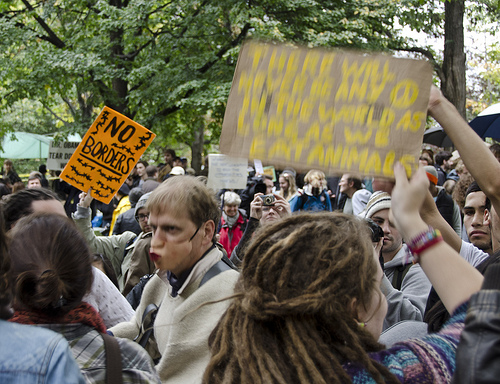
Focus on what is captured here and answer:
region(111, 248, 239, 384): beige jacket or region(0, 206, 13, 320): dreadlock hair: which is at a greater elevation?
region(0, 206, 13, 320): dreadlock hair

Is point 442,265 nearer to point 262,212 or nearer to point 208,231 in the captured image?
point 208,231

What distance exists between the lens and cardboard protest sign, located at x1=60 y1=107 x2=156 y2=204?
4.87 m

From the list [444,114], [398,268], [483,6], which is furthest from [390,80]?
[483,6]

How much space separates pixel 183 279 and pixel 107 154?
8.62 feet

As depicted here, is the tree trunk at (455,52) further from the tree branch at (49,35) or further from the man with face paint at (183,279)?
the man with face paint at (183,279)

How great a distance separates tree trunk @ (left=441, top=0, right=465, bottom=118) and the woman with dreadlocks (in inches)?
609

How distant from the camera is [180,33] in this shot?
13.8m

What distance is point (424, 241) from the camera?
4.99 feet

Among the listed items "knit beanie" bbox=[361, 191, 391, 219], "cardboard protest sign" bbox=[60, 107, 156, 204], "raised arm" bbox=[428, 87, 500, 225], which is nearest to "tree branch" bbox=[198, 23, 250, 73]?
"cardboard protest sign" bbox=[60, 107, 156, 204]

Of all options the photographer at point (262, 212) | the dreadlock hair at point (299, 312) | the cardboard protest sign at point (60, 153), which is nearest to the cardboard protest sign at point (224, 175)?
the photographer at point (262, 212)

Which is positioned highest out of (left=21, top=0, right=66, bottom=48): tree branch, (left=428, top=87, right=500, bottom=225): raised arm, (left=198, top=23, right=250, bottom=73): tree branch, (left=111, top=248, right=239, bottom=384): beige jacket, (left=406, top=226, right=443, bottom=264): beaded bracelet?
(left=21, top=0, right=66, bottom=48): tree branch

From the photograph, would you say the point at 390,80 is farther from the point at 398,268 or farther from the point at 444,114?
the point at 398,268

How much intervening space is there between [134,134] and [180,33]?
9.48m

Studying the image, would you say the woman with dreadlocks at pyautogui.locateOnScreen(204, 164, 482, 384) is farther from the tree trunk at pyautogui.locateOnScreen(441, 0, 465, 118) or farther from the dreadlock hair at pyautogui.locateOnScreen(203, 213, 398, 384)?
the tree trunk at pyautogui.locateOnScreen(441, 0, 465, 118)
